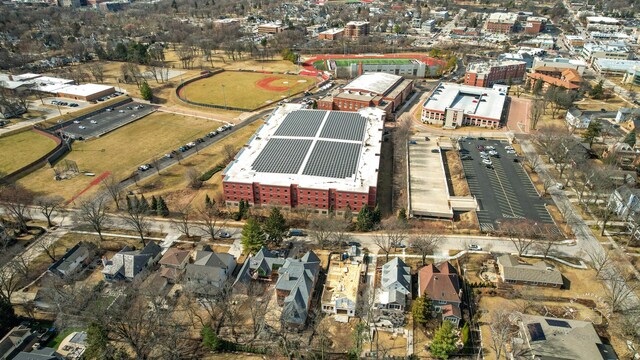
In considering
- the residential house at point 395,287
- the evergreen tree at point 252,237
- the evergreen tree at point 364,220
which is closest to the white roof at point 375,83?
the evergreen tree at point 364,220

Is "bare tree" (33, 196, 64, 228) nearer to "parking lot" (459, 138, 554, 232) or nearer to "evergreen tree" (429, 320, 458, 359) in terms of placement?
"evergreen tree" (429, 320, 458, 359)

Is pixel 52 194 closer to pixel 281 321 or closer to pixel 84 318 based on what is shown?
pixel 84 318

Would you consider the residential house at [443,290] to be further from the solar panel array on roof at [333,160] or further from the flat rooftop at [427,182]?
the solar panel array on roof at [333,160]

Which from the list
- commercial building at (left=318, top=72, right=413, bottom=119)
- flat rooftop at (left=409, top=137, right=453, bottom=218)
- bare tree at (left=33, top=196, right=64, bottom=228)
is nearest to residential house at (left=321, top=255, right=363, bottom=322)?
flat rooftop at (left=409, top=137, right=453, bottom=218)

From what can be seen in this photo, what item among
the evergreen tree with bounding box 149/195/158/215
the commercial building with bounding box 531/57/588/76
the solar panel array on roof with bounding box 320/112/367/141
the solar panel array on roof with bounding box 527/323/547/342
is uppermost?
the commercial building with bounding box 531/57/588/76

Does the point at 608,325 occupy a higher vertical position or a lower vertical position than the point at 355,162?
lower

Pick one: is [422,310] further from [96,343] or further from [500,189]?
[500,189]

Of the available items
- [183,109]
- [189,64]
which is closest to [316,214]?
[183,109]
